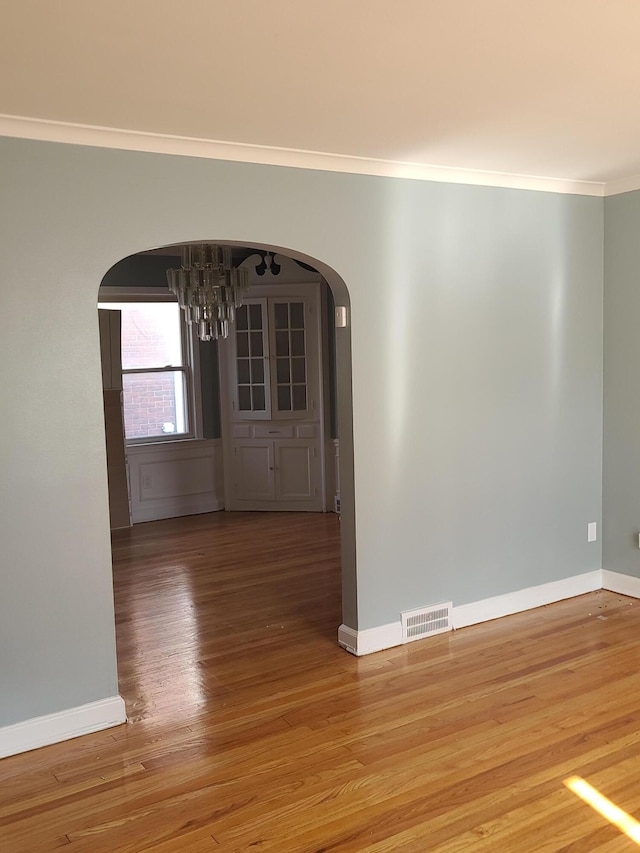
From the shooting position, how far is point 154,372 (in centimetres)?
816

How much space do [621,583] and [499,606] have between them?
942 millimetres

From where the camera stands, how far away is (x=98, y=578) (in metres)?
3.54

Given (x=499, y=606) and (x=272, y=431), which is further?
(x=272, y=431)

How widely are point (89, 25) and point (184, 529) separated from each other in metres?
5.66

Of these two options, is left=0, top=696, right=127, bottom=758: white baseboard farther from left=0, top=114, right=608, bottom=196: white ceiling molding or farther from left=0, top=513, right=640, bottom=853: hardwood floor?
left=0, top=114, right=608, bottom=196: white ceiling molding

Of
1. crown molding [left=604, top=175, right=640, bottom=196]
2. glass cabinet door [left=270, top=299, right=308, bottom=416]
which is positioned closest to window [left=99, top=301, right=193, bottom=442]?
glass cabinet door [left=270, top=299, right=308, bottom=416]

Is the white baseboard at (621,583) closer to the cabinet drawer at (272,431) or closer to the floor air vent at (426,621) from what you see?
the floor air vent at (426,621)

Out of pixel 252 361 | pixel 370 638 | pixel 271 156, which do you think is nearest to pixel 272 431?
pixel 252 361

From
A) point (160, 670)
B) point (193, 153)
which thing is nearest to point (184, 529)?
point (160, 670)

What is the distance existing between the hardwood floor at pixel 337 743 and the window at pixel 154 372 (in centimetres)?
325

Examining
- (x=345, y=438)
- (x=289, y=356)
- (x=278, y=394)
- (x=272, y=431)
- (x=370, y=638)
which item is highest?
(x=289, y=356)

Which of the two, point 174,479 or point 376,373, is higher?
point 376,373

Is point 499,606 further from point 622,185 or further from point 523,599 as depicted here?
point 622,185

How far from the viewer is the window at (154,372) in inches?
316
